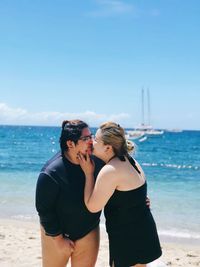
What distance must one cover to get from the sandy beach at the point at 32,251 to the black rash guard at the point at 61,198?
11.6 feet

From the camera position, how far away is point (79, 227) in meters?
3.44

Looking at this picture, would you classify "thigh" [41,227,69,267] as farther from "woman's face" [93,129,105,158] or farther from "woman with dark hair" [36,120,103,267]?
"woman's face" [93,129,105,158]

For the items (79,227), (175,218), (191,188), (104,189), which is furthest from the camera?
(191,188)

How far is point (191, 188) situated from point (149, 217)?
15681mm

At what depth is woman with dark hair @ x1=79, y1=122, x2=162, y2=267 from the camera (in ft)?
10.7

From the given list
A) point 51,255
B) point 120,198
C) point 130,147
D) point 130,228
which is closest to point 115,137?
point 130,147

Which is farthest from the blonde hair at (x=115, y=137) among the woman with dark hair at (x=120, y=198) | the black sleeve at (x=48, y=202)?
the black sleeve at (x=48, y=202)

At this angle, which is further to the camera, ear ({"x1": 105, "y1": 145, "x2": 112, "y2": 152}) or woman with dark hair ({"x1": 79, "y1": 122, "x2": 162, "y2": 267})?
ear ({"x1": 105, "y1": 145, "x2": 112, "y2": 152})

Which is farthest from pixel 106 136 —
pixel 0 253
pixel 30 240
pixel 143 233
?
pixel 30 240

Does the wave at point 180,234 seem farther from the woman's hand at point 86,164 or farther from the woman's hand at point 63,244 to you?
the woman's hand at point 86,164

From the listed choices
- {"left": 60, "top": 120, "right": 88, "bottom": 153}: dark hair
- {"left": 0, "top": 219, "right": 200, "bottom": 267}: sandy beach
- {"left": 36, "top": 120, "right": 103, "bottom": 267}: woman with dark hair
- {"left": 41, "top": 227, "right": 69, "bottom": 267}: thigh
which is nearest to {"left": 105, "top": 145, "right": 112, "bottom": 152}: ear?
{"left": 36, "top": 120, "right": 103, "bottom": 267}: woman with dark hair

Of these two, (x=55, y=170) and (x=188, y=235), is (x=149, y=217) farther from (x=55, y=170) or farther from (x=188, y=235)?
(x=188, y=235)

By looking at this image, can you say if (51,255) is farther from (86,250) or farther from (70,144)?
(70,144)

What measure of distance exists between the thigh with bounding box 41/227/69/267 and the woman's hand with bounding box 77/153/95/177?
650 mm
